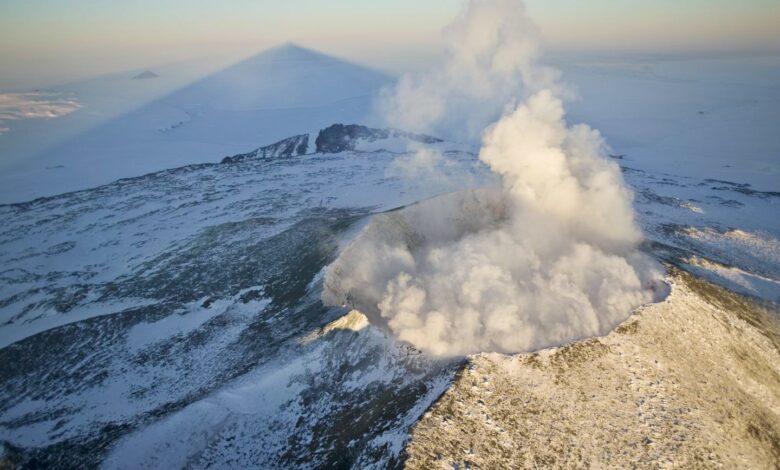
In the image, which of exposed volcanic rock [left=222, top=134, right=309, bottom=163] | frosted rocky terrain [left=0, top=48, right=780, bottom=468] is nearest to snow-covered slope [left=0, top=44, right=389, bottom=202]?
exposed volcanic rock [left=222, top=134, right=309, bottom=163]

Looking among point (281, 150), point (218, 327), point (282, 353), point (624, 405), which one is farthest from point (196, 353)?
point (281, 150)

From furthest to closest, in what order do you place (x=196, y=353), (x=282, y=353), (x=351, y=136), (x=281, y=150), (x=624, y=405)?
(x=351, y=136)
(x=281, y=150)
(x=196, y=353)
(x=282, y=353)
(x=624, y=405)

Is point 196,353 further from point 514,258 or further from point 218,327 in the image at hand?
point 514,258

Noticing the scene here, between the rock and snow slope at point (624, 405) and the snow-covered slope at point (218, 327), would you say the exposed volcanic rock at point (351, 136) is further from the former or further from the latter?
the rock and snow slope at point (624, 405)

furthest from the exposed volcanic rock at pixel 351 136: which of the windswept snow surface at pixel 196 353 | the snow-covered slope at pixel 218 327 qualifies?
the windswept snow surface at pixel 196 353

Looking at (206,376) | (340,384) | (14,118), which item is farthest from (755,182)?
(14,118)

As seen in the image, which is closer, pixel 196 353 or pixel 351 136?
pixel 196 353
